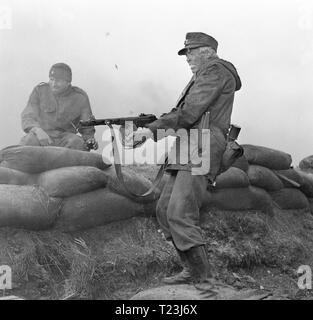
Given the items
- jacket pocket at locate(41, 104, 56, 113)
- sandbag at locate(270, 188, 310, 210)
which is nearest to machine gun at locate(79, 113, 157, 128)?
jacket pocket at locate(41, 104, 56, 113)

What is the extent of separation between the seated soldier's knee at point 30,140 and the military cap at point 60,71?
0.72m

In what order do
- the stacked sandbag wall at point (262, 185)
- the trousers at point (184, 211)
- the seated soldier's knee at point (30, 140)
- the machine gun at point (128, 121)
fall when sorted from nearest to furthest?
the trousers at point (184, 211)
the machine gun at point (128, 121)
the seated soldier's knee at point (30, 140)
the stacked sandbag wall at point (262, 185)

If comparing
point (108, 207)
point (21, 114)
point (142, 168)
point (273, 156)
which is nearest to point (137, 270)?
point (108, 207)

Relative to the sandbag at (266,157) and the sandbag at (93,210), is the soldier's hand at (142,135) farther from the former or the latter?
the sandbag at (266,157)

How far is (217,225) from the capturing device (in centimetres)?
561

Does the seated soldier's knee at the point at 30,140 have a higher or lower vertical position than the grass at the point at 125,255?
higher

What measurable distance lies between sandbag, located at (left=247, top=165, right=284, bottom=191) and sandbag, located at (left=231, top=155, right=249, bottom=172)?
8cm

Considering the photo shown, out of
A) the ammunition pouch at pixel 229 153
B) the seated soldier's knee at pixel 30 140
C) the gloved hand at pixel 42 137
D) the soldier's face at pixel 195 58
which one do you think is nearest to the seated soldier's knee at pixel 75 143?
the gloved hand at pixel 42 137

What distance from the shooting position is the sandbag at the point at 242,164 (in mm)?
5999

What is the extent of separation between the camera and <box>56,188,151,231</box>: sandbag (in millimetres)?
4574

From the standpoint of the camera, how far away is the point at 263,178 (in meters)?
6.20

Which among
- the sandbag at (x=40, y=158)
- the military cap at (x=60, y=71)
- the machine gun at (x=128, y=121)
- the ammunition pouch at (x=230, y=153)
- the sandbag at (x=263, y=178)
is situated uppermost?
the military cap at (x=60, y=71)

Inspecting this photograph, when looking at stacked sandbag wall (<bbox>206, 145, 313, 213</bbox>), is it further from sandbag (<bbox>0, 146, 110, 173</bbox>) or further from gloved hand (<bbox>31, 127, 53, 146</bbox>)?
gloved hand (<bbox>31, 127, 53, 146</bbox>)

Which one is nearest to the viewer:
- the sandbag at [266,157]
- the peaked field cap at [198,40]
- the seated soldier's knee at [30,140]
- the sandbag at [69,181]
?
the peaked field cap at [198,40]
